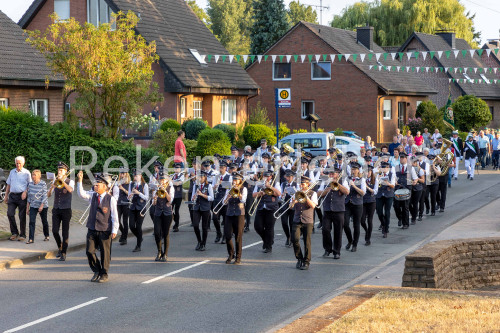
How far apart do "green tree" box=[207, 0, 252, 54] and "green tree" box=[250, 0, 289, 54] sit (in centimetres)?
2912

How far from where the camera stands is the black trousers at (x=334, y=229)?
1472cm

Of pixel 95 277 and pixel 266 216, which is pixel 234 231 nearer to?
pixel 266 216

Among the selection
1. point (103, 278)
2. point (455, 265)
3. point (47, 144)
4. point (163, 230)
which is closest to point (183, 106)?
point (47, 144)

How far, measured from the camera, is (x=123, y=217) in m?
16.5

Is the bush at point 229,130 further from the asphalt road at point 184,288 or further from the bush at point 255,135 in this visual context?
the asphalt road at point 184,288

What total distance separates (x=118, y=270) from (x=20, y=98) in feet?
53.1

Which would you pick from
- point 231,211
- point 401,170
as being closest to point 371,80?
point 401,170

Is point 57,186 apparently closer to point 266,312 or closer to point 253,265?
point 253,265

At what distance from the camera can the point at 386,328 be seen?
8719 millimetres

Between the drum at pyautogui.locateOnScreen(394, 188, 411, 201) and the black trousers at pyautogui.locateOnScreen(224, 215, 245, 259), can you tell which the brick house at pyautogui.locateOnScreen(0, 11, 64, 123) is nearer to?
the drum at pyautogui.locateOnScreen(394, 188, 411, 201)

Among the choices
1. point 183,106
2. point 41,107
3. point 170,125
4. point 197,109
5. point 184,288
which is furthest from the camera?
point 197,109

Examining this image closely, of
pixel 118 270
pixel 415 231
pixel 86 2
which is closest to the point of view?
pixel 118 270

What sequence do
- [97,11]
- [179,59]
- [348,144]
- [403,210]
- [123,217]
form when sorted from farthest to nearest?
1. [97,11]
2. [179,59]
3. [348,144]
4. [403,210]
5. [123,217]

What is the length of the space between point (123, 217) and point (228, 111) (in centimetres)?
2293
